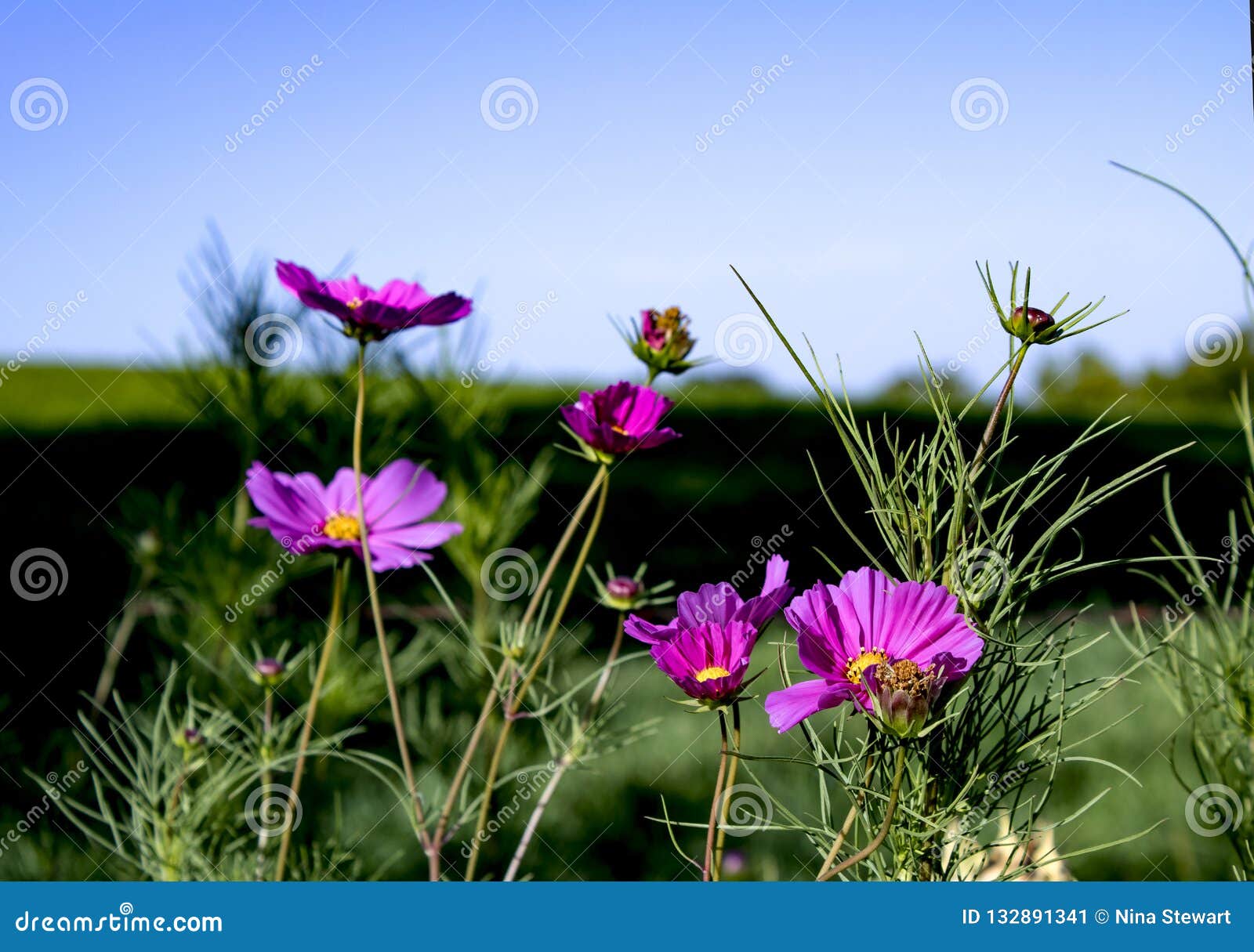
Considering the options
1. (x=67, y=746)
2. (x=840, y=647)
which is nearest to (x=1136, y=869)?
(x=840, y=647)

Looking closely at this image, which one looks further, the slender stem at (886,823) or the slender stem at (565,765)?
the slender stem at (565,765)

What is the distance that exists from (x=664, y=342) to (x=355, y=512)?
0.26m

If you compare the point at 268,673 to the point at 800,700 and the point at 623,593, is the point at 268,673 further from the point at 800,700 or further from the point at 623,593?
the point at 800,700

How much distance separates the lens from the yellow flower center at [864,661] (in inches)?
17.3

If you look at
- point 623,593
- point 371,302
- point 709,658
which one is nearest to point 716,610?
point 709,658

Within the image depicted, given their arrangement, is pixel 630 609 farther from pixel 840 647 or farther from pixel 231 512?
pixel 231 512

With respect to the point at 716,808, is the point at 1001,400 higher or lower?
higher

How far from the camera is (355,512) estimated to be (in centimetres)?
70

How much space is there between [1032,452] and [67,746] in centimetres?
443

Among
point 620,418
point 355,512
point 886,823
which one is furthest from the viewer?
point 355,512

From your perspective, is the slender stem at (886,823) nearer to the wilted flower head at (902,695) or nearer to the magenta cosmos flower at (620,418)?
the wilted flower head at (902,695)

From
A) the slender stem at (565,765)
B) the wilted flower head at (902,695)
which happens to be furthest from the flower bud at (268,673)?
the wilted flower head at (902,695)

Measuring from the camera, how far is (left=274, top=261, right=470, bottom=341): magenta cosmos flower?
573mm

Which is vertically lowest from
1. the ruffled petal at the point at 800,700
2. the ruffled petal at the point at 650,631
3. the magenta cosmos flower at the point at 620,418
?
the ruffled petal at the point at 800,700
